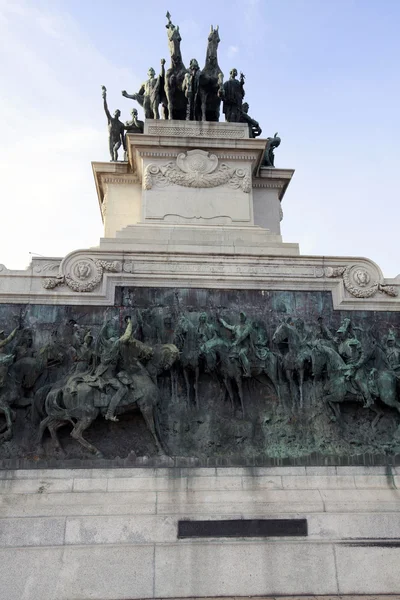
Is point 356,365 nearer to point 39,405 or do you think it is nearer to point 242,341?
point 242,341

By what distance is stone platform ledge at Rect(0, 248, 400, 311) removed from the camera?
50.5 feet

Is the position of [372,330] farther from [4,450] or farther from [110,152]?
[110,152]

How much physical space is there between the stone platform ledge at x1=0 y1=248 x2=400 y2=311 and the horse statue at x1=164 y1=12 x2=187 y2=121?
6588mm

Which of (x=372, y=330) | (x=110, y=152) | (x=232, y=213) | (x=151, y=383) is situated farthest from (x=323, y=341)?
(x=110, y=152)

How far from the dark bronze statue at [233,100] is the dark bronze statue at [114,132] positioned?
3467 millimetres

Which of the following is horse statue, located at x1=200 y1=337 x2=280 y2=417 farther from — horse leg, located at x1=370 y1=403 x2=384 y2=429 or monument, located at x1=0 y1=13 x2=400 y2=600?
horse leg, located at x1=370 y1=403 x2=384 y2=429

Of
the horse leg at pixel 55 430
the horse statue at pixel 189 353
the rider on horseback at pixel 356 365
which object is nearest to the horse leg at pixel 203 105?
the horse statue at pixel 189 353

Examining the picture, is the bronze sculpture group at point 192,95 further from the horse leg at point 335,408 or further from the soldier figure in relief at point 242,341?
the horse leg at point 335,408

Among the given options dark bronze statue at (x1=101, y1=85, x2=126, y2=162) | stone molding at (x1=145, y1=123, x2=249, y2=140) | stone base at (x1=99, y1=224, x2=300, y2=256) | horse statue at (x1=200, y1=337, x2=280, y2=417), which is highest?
dark bronze statue at (x1=101, y1=85, x2=126, y2=162)

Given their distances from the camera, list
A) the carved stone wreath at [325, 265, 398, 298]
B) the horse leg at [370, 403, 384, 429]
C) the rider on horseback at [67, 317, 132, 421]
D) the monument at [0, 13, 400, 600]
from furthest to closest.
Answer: the carved stone wreath at [325, 265, 398, 298] < the horse leg at [370, 403, 384, 429] < the rider on horseback at [67, 317, 132, 421] < the monument at [0, 13, 400, 600]

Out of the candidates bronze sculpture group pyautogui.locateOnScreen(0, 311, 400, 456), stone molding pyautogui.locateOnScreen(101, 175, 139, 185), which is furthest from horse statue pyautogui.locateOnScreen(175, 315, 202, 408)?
stone molding pyautogui.locateOnScreen(101, 175, 139, 185)

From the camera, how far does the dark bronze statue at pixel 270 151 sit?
20.8 meters

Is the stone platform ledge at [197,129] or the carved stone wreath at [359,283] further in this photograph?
the stone platform ledge at [197,129]

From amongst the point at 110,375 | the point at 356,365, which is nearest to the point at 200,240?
the point at 110,375
